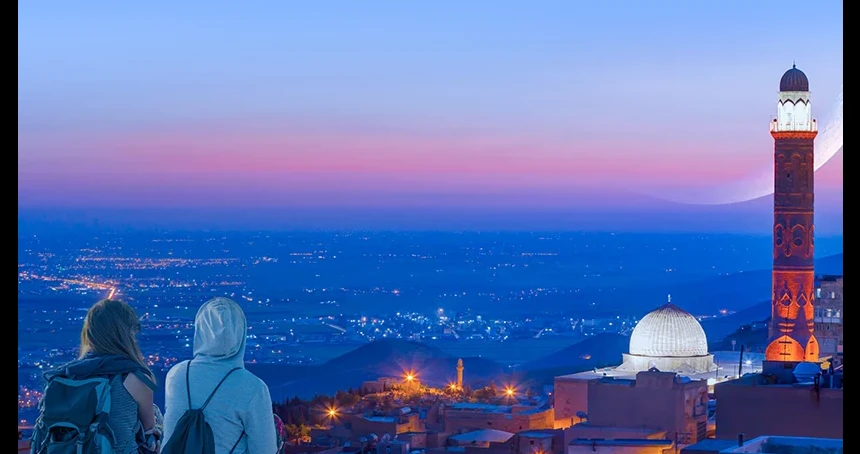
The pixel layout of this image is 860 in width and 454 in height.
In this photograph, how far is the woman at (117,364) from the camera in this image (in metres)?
3.60

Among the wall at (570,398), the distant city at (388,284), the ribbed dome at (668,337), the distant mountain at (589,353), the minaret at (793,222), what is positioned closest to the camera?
the wall at (570,398)

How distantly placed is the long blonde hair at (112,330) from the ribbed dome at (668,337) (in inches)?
1056

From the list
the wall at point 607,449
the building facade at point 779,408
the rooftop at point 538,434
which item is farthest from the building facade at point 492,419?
the building facade at point 779,408

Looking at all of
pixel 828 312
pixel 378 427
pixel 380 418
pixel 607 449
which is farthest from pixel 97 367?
pixel 828 312

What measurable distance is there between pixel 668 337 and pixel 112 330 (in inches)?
1061

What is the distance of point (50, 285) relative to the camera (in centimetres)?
2939

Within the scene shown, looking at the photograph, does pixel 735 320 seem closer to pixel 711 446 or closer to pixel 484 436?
pixel 484 436

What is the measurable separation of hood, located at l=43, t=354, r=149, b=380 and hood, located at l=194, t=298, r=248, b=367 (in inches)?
6.6

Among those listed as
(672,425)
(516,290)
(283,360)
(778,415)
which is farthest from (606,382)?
(516,290)

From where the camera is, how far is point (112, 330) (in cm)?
361

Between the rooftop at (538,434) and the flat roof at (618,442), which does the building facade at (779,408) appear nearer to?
the flat roof at (618,442)

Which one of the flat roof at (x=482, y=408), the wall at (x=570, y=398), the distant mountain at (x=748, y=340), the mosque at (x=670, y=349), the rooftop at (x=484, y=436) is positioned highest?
the distant mountain at (x=748, y=340)

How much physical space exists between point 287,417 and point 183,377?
2440cm

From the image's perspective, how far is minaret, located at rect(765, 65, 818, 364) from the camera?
3148 centimetres
